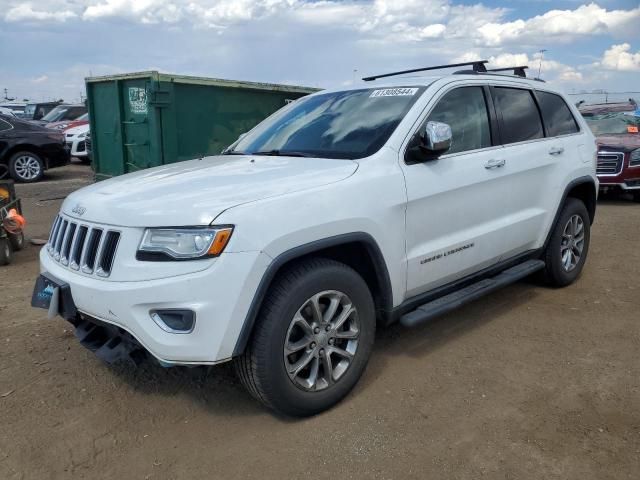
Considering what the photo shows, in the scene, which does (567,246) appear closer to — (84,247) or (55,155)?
(84,247)

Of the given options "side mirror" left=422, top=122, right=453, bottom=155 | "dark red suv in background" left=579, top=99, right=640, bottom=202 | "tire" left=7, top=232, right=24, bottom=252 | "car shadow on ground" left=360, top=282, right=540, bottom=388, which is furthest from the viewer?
"dark red suv in background" left=579, top=99, right=640, bottom=202

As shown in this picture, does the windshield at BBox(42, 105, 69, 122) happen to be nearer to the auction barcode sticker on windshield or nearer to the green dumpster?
the green dumpster

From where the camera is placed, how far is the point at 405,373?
3.60m

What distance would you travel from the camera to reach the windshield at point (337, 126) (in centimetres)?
351

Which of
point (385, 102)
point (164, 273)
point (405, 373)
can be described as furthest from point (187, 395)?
point (385, 102)

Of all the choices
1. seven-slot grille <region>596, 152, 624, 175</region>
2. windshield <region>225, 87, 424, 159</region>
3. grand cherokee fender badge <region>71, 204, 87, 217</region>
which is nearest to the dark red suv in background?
seven-slot grille <region>596, 152, 624, 175</region>

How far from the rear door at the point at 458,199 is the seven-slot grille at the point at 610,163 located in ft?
23.1

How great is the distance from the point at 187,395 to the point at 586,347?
2.69m

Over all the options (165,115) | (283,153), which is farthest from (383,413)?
(165,115)

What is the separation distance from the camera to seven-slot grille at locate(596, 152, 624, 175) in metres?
9.98

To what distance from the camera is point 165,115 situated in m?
8.41

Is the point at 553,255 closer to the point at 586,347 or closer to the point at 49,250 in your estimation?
the point at 586,347

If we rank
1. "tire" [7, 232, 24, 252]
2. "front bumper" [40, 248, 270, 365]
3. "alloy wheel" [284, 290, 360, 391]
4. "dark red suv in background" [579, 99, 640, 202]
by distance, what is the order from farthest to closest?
1. "dark red suv in background" [579, 99, 640, 202]
2. "tire" [7, 232, 24, 252]
3. "alloy wheel" [284, 290, 360, 391]
4. "front bumper" [40, 248, 270, 365]

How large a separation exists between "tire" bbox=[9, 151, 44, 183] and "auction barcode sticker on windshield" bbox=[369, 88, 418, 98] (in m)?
11.3
